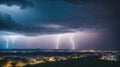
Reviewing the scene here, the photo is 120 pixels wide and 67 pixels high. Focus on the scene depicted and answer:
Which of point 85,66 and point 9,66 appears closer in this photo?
point 9,66

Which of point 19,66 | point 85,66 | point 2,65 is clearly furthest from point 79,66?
point 2,65

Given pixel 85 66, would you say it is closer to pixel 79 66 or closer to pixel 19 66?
pixel 79 66

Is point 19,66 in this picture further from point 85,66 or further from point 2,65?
point 85,66

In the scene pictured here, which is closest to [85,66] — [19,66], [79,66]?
[79,66]

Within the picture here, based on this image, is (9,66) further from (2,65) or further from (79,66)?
(79,66)

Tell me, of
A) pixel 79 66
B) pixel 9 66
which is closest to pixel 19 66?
pixel 9 66

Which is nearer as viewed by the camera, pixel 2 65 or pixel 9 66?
pixel 9 66
